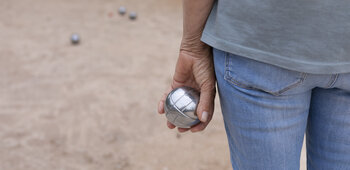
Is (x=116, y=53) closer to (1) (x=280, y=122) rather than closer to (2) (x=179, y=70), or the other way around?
(2) (x=179, y=70)

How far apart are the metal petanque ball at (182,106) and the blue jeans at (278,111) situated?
16cm

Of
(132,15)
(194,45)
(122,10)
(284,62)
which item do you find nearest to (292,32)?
(284,62)

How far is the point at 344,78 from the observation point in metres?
0.86

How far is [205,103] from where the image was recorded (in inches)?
44.4

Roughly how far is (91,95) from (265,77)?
2448mm

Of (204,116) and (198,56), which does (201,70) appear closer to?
(198,56)

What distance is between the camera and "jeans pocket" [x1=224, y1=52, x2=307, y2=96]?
86cm

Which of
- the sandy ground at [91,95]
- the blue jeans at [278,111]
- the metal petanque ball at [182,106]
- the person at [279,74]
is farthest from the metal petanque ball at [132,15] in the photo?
the blue jeans at [278,111]

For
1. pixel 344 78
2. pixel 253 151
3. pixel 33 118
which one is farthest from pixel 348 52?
pixel 33 118

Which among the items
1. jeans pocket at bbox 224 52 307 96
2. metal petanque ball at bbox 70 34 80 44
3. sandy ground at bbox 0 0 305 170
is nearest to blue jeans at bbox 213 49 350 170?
jeans pocket at bbox 224 52 307 96

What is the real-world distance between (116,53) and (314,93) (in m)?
3.07

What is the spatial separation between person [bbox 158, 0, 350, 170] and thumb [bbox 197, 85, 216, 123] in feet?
0.36

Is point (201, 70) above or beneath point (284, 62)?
beneath

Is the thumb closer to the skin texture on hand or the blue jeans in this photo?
the skin texture on hand
